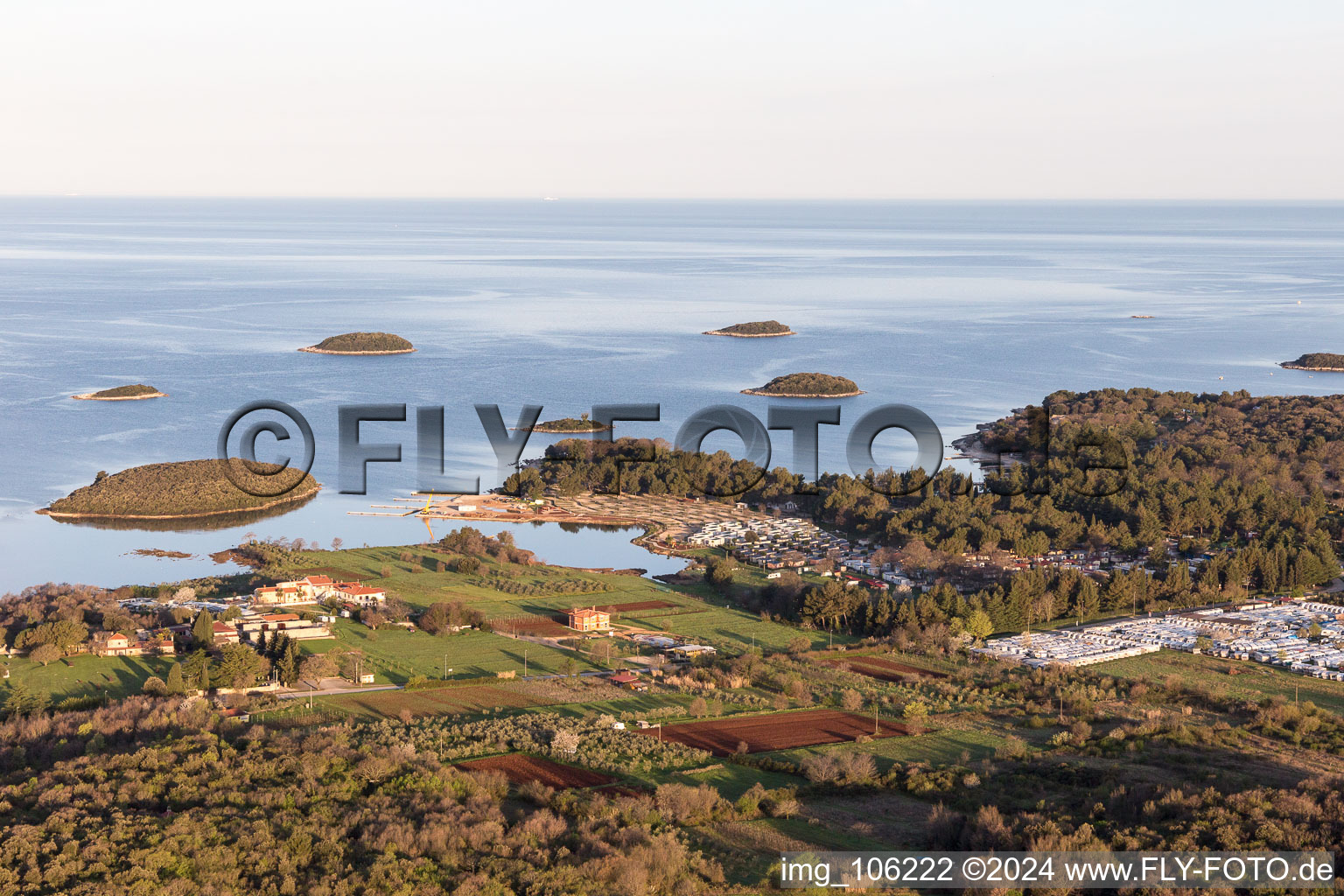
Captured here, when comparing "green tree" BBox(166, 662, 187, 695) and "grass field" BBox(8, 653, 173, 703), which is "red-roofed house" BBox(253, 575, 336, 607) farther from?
"green tree" BBox(166, 662, 187, 695)

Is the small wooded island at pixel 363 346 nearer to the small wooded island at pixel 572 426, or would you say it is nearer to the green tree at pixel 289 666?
the small wooded island at pixel 572 426

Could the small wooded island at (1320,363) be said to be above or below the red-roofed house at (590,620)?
above

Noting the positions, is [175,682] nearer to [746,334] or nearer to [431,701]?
[431,701]

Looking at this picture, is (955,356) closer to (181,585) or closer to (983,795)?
(181,585)

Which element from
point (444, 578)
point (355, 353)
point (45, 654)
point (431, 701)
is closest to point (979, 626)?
point (431, 701)

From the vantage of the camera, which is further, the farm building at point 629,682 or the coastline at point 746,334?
the coastline at point 746,334

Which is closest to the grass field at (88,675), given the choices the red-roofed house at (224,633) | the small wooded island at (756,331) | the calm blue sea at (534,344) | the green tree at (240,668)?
the red-roofed house at (224,633)

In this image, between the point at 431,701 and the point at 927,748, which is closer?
the point at 927,748
